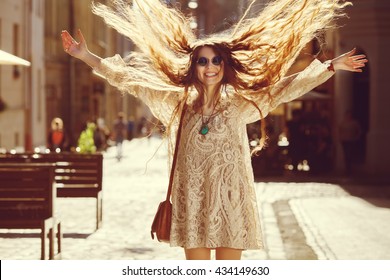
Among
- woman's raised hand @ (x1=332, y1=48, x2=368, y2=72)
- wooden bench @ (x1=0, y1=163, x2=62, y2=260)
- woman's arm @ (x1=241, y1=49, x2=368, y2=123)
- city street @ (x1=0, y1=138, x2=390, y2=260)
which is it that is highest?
woman's raised hand @ (x1=332, y1=48, x2=368, y2=72)

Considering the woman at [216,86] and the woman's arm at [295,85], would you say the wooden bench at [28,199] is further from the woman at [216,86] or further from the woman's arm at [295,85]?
the woman's arm at [295,85]

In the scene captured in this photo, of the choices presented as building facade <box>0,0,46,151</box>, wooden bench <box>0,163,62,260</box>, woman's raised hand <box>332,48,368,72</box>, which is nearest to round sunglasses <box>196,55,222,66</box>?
woman's raised hand <box>332,48,368,72</box>

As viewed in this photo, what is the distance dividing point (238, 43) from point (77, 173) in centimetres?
739

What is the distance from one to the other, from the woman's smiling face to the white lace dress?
0.15 m

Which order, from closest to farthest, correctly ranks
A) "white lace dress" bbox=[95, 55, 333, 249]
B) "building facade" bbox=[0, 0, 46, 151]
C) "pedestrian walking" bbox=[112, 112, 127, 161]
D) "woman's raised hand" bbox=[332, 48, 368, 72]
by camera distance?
"white lace dress" bbox=[95, 55, 333, 249] → "woman's raised hand" bbox=[332, 48, 368, 72] → "building facade" bbox=[0, 0, 46, 151] → "pedestrian walking" bbox=[112, 112, 127, 161]

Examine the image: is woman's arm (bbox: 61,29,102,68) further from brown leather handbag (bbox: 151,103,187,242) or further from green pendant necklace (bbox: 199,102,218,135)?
green pendant necklace (bbox: 199,102,218,135)

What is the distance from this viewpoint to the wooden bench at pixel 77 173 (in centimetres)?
1255

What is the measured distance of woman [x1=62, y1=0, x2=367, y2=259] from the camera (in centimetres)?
544

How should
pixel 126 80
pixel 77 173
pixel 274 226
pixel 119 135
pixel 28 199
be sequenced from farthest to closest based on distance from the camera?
pixel 119 135 < pixel 77 173 < pixel 274 226 < pixel 28 199 < pixel 126 80

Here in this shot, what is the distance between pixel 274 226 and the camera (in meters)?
12.6

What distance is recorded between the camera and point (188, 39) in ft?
18.6

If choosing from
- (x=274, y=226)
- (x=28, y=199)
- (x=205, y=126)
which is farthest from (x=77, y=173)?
(x=205, y=126)

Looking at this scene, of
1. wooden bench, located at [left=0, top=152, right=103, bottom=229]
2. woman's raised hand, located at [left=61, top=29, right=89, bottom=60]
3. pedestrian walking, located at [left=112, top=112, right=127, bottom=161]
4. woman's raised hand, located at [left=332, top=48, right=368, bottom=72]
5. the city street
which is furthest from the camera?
pedestrian walking, located at [left=112, top=112, right=127, bottom=161]

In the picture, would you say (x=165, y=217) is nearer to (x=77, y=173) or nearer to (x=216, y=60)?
(x=216, y=60)
